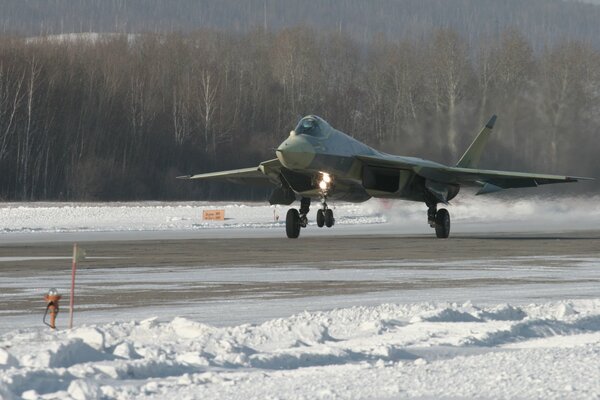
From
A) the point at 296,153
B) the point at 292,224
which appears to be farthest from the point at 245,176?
the point at 296,153

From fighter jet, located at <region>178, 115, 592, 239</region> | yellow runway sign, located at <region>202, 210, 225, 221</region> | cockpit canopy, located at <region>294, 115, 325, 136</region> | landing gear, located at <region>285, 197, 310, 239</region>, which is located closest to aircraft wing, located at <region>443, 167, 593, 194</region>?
fighter jet, located at <region>178, 115, 592, 239</region>

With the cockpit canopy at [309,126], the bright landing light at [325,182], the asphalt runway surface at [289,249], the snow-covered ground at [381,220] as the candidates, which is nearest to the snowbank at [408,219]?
the snow-covered ground at [381,220]

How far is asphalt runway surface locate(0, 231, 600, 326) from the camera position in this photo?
12672 mm

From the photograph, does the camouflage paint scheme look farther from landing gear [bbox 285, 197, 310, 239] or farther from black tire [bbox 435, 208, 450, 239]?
black tire [bbox 435, 208, 450, 239]

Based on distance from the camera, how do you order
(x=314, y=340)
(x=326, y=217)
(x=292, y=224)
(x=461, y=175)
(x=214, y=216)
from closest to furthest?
(x=314, y=340)
(x=326, y=217)
(x=292, y=224)
(x=461, y=175)
(x=214, y=216)

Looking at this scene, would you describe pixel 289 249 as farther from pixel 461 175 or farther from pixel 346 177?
pixel 461 175

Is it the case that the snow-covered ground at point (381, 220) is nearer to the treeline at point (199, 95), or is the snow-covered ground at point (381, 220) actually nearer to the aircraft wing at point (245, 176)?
the aircraft wing at point (245, 176)

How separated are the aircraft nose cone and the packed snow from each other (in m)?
15.3

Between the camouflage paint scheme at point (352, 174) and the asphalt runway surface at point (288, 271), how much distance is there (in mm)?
1621

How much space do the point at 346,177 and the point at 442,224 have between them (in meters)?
3.13

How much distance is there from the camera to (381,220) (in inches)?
1651

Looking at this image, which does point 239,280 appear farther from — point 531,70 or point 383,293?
point 531,70

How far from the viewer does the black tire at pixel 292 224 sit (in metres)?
28.2

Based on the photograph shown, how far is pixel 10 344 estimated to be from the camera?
812 cm
